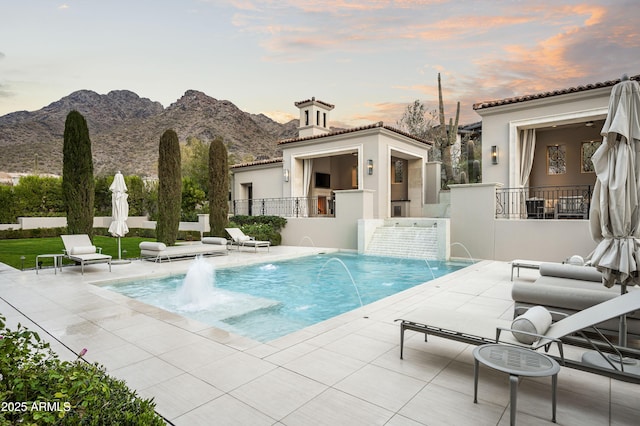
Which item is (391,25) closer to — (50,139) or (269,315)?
(269,315)

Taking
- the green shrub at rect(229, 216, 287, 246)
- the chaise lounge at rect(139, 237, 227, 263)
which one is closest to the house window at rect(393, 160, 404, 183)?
the green shrub at rect(229, 216, 287, 246)

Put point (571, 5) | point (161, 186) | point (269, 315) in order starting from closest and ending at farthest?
point (269, 315) → point (161, 186) → point (571, 5)

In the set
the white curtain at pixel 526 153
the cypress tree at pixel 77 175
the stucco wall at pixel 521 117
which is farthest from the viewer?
the white curtain at pixel 526 153

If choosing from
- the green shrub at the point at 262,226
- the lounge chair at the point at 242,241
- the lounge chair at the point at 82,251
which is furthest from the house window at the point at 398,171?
the lounge chair at the point at 82,251

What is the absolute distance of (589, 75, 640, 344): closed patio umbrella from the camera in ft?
10.8

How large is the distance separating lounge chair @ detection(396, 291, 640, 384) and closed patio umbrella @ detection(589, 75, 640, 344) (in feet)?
1.72

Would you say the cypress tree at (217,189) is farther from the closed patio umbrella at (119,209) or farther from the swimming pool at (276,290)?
the swimming pool at (276,290)

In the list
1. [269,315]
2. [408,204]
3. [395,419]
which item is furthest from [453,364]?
[408,204]

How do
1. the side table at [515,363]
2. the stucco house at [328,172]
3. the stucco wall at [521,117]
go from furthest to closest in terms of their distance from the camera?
Answer: the stucco house at [328,172] → the stucco wall at [521,117] → the side table at [515,363]

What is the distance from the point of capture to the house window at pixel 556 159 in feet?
50.1

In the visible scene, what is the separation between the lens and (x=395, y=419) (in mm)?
2445

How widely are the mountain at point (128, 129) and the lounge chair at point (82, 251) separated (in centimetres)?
3768

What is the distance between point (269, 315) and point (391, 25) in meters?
17.6

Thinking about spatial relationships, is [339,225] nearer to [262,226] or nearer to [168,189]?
[262,226]
